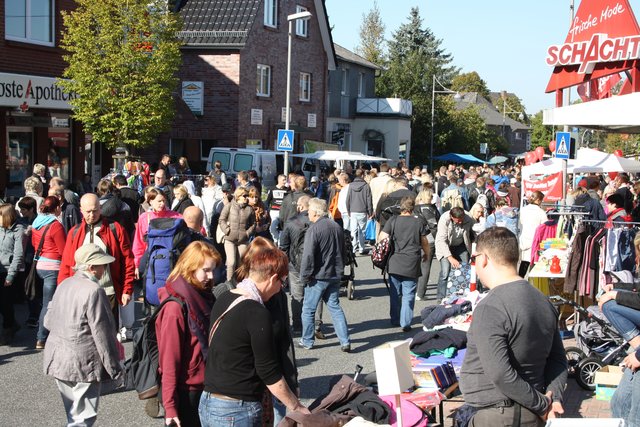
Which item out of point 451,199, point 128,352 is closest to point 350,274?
point 128,352

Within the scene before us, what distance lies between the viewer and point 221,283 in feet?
26.7

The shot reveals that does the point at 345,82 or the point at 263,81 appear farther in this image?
the point at 345,82

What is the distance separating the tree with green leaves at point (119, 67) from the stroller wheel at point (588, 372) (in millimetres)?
14321

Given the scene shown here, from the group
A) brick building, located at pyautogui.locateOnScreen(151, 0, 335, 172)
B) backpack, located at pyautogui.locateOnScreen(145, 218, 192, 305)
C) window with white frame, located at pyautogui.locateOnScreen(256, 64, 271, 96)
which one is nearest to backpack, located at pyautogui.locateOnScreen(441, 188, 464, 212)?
backpack, located at pyautogui.locateOnScreen(145, 218, 192, 305)

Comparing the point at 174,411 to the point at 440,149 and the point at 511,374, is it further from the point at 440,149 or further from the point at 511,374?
the point at 440,149

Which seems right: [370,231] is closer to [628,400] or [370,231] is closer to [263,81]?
[628,400]

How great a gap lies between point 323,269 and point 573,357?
9.61 ft

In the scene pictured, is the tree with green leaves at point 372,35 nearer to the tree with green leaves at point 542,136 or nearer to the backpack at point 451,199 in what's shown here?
the tree with green leaves at point 542,136

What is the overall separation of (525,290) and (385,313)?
808 cm

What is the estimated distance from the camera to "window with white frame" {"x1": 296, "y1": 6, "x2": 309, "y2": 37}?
34531 millimetres

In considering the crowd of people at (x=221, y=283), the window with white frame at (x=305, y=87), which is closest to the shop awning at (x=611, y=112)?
the crowd of people at (x=221, y=283)

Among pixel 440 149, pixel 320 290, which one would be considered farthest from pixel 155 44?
pixel 440 149

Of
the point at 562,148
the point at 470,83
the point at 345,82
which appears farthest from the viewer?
the point at 470,83

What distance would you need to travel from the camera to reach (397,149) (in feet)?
150
